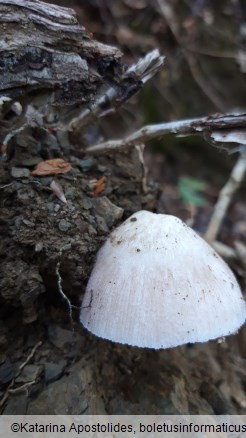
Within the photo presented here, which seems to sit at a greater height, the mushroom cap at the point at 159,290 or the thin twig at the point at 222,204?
the thin twig at the point at 222,204

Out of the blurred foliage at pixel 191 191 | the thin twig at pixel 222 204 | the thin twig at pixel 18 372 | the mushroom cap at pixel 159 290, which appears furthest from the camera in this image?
the blurred foliage at pixel 191 191

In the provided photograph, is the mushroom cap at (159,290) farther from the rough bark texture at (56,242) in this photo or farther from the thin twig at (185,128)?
the thin twig at (185,128)

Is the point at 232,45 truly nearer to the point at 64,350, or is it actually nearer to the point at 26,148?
the point at 26,148

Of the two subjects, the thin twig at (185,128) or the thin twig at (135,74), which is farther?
the thin twig at (135,74)

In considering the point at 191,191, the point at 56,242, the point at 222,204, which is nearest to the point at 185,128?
the point at 56,242

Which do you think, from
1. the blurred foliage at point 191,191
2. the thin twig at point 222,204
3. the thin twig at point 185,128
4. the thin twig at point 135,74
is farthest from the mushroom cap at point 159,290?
the blurred foliage at point 191,191

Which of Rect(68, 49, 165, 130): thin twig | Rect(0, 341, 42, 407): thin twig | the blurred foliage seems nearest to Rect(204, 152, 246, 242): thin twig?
the blurred foliage

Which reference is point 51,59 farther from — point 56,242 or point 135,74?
point 56,242
